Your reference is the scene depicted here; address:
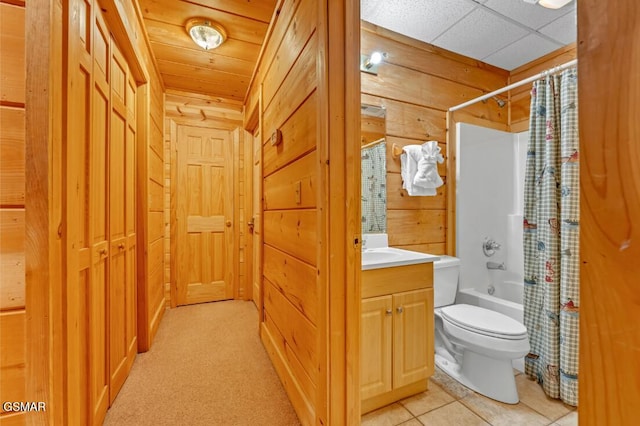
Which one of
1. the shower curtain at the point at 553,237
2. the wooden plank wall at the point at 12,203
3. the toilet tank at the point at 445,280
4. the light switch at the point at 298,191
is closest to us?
the wooden plank wall at the point at 12,203

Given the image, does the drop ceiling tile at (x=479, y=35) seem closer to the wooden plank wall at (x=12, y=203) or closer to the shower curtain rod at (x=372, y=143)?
the shower curtain rod at (x=372, y=143)

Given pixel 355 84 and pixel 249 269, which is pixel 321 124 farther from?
pixel 249 269

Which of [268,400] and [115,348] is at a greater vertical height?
[115,348]

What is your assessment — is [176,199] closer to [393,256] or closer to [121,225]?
[121,225]

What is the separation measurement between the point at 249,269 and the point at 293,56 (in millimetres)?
2447

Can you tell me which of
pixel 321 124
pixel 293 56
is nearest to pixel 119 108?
pixel 293 56

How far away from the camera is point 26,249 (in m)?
0.82

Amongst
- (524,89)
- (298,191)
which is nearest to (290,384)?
(298,191)

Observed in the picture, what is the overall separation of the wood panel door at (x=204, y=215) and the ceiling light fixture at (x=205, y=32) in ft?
4.03

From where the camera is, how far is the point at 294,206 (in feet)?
4.85

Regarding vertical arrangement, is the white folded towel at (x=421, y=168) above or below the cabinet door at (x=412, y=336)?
above

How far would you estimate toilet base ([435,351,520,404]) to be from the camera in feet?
5.14

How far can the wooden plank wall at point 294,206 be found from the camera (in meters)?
1.22

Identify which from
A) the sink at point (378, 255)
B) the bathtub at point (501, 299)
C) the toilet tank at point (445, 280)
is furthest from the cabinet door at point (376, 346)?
the bathtub at point (501, 299)
